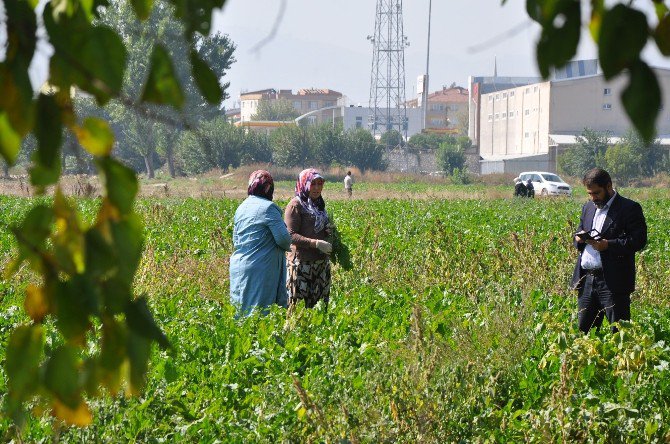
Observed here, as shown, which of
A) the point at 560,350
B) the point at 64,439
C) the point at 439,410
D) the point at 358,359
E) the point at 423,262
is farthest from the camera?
the point at 423,262

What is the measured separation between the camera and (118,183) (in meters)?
1.55

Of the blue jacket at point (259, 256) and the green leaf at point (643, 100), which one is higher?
the green leaf at point (643, 100)

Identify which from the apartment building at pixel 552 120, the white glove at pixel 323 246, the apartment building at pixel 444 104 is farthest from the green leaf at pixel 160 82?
the apartment building at pixel 444 104

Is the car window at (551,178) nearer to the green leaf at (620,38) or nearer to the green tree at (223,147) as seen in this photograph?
the green tree at (223,147)

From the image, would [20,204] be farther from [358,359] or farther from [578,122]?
[578,122]

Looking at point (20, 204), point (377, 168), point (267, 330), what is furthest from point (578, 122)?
point (267, 330)

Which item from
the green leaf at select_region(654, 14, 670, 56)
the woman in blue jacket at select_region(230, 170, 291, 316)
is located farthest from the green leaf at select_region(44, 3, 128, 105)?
the woman in blue jacket at select_region(230, 170, 291, 316)

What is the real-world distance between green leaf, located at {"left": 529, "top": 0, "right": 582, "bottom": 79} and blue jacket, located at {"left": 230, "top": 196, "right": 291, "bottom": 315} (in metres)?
6.60

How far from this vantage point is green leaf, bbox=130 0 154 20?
5.85ft

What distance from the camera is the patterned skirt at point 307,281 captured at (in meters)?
8.83

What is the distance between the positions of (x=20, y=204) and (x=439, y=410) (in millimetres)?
28056

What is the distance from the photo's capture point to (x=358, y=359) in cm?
615

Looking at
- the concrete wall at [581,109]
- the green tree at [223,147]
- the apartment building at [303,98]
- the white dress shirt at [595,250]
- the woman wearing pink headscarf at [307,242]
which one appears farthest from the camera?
the apartment building at [303,98]

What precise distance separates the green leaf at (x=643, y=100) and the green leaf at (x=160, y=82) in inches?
26.1
